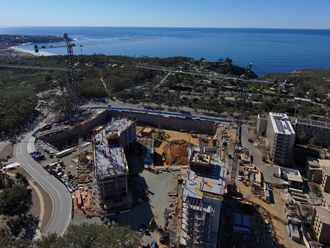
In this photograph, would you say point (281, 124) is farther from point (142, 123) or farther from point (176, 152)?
point (142, 123)

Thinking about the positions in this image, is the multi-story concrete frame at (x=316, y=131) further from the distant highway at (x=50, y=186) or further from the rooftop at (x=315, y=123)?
the distant highway at (x=50, y=186)

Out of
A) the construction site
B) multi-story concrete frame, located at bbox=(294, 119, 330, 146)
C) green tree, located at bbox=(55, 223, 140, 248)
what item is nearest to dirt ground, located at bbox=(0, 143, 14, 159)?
the construction site

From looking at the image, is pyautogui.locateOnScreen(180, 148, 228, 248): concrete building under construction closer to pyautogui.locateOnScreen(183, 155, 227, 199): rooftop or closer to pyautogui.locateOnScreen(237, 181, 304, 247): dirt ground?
pyautogui.locateOnScreen(183, 155, 227, 199): rooftop

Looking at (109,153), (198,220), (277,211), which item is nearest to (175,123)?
(109,153)

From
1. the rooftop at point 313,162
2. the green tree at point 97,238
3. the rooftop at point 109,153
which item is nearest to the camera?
the green tree at point 97,238

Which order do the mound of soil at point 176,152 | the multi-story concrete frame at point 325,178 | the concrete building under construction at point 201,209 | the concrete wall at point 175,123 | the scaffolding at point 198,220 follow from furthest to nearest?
1. the concrete wall at point 175,123
2. the mound of soil at point 176,152
3. the multi-story concrete frame at point 325,178
4. the concrete building under construction at point 201,209
5. the scaffolding at point 198,220

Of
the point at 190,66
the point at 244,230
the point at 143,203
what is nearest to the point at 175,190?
the point at 143,203

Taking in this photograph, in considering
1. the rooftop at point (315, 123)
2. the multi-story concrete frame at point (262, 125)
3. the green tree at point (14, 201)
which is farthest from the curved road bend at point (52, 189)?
the rooftop at point (315, 123)

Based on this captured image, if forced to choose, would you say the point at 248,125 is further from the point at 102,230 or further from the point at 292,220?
the point at 102,230
